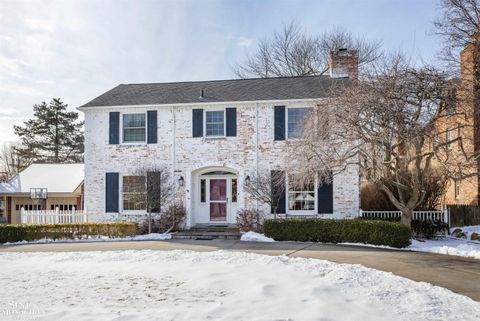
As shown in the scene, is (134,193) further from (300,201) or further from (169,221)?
(300,201)

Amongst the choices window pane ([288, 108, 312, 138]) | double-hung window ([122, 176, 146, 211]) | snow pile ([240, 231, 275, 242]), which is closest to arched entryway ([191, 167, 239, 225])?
double-hung window ([122, 176, 146, 211])

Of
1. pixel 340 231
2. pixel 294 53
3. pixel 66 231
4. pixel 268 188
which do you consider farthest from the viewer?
pixel 294 53

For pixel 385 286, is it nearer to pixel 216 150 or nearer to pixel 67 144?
pixel 216 150

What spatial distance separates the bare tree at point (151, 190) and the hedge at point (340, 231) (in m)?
4.59

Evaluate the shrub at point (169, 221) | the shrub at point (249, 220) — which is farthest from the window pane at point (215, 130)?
the shrub at point (249, 220)

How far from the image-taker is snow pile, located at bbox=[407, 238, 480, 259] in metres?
10.6

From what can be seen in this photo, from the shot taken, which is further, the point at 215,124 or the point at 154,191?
the point at 215,124

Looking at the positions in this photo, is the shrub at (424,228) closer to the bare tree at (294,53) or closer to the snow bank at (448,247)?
the snow bank at (448,247)

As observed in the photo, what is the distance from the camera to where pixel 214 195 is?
1731 cm

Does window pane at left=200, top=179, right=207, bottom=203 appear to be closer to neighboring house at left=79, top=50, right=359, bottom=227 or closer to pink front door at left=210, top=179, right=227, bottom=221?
neighboring house at left=79, top=50, right=359, bottom=227

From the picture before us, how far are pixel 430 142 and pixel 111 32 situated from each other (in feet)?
33.9

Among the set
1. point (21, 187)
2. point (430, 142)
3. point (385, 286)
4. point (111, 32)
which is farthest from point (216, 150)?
point (21, 187)

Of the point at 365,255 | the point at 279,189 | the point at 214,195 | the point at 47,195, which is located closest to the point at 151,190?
the point at 214,195

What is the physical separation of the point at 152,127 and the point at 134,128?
32.0 inches
